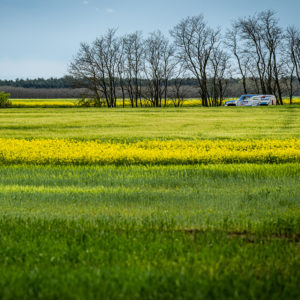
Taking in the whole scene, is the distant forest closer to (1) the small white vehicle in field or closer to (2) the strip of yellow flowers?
(1) the small white vehicle in field

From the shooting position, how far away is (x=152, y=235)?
5.34 m

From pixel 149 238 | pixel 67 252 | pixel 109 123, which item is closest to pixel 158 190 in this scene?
pixel 149 238

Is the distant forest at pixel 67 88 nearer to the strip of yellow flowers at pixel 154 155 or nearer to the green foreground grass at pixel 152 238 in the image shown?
the strip of yellow flowers at pixel 154 155

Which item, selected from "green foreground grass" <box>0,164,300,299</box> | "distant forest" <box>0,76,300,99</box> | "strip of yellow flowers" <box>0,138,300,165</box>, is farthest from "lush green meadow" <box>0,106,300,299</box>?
"distant forest" <box>0,76,300,99</box>

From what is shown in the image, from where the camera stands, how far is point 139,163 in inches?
519

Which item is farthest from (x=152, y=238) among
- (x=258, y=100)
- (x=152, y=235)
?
(x=258, y=100)

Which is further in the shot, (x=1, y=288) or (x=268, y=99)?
(x=268, y=99)

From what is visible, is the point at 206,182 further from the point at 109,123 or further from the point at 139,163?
the point at 109,123

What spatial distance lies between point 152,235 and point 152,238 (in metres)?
0.14

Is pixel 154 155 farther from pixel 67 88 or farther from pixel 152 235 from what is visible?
pixel 67 88

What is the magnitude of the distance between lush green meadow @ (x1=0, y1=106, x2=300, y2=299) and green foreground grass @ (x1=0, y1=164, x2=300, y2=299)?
0.01 m

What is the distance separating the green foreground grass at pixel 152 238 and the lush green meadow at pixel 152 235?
0.05ft

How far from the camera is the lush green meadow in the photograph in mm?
3746

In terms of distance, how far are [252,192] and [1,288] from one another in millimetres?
5883
